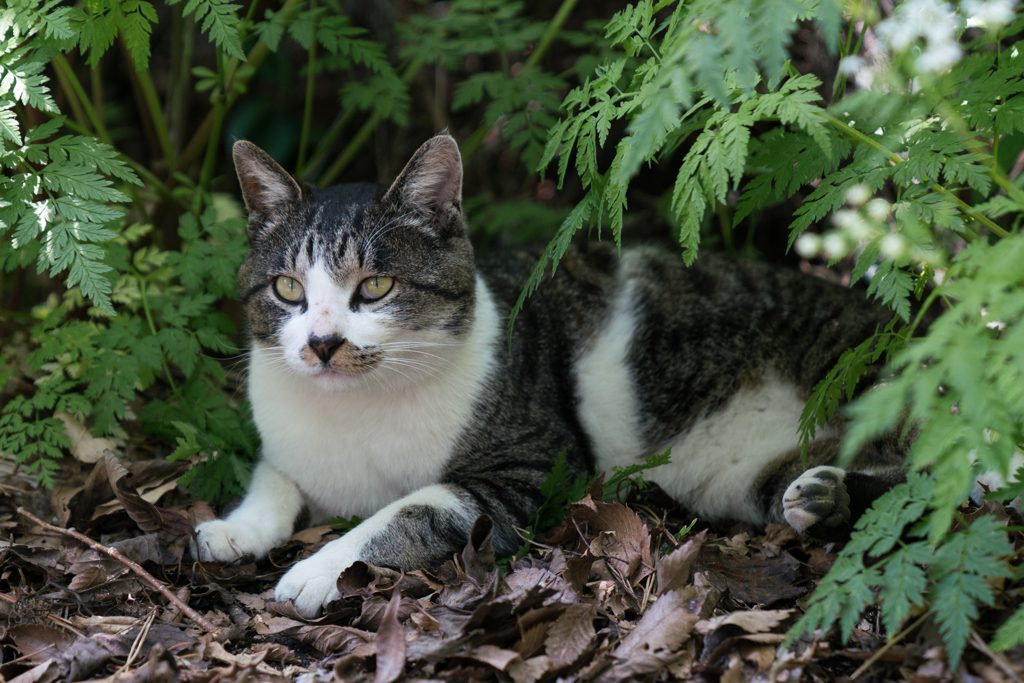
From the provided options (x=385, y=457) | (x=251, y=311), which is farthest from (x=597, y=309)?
(x=251, y=311)

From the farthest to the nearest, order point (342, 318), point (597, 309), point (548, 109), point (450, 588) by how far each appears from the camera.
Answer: point (548, 109) < point (597, 309) < point (342, 318) < point (450, 588)

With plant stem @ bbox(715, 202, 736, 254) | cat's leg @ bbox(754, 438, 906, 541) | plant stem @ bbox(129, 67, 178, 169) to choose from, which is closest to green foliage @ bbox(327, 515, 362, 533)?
cat's leg @ bbox(754, 438, 906, 541)

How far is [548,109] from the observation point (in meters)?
4.05

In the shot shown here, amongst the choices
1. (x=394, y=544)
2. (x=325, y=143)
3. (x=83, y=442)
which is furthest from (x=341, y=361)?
(x=325, y=143)

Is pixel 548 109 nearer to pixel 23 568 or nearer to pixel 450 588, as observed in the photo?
pixel 450 588

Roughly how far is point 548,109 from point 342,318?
1935 millimetres

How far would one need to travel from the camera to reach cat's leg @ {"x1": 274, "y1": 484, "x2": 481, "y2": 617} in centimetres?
250

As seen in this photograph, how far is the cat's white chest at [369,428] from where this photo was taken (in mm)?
2896

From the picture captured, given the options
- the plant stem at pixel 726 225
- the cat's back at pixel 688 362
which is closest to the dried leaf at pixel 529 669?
the cat's back at pixel 688 362

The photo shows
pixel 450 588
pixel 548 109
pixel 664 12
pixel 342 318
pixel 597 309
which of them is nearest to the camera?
pixel 450 588

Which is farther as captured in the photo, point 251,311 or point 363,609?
point 251,311

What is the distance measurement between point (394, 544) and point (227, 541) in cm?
68

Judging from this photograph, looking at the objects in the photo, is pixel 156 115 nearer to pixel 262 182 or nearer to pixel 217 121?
pixel 217 121

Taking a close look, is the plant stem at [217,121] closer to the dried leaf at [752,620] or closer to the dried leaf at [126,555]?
the dried leaf at [126,555]
